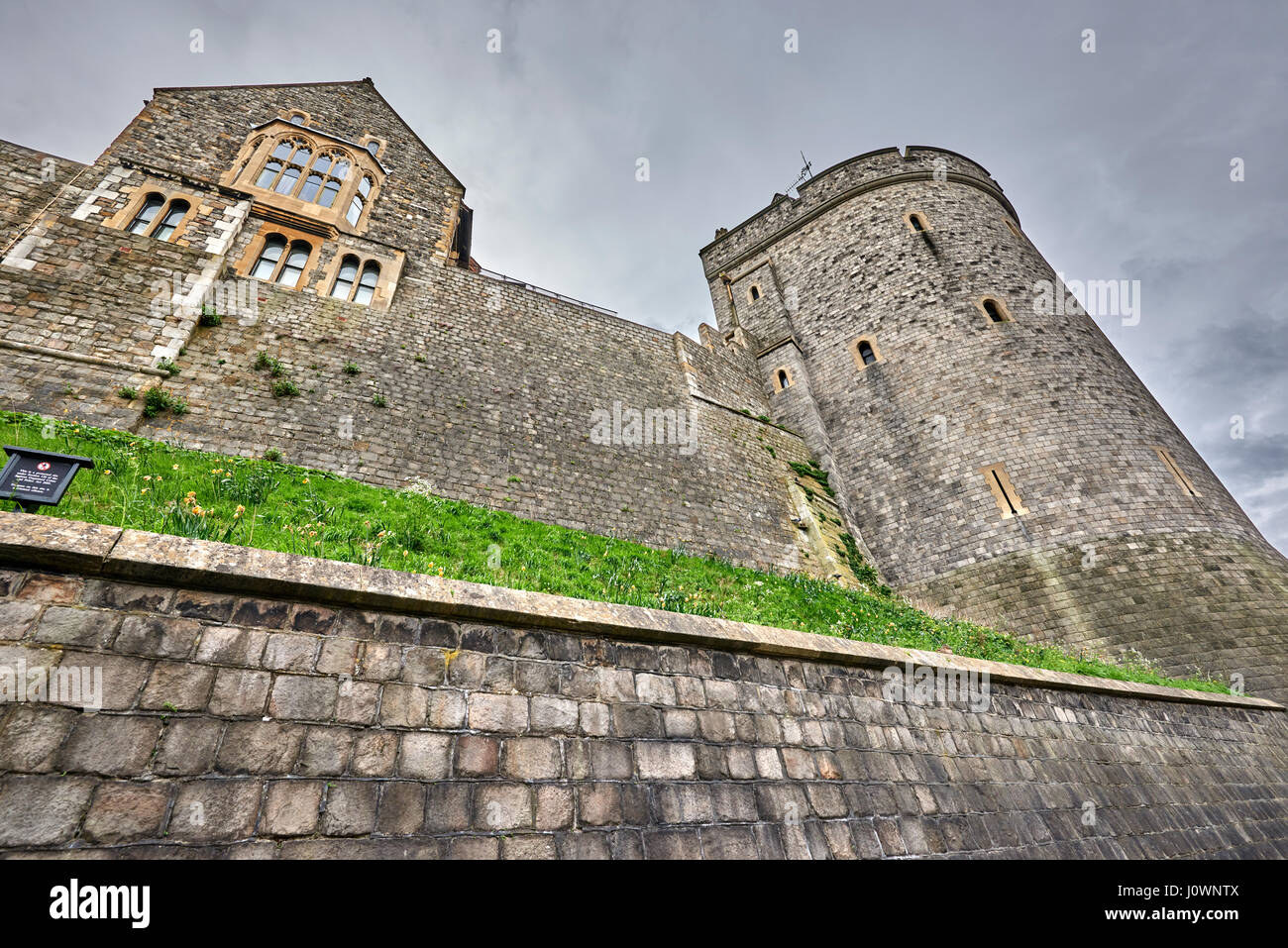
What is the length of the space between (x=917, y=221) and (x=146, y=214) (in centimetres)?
2134

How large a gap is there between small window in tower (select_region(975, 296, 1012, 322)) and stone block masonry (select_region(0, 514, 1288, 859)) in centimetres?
1451

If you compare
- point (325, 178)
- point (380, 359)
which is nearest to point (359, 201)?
point (325, 178)

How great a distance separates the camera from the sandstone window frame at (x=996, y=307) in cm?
1499

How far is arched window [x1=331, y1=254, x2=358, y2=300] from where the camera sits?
38.4 ft

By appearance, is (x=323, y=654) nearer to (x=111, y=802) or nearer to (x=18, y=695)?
(x=111, y=802)

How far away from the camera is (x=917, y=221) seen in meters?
17.7

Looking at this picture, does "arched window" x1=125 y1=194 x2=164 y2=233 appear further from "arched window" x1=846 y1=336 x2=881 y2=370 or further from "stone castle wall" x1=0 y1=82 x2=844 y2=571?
"arched window" x1=846 y1=336 x2=881 y2=370

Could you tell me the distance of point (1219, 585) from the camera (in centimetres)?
1009

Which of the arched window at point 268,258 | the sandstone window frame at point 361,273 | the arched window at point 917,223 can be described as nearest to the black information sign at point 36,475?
the sandstone window frame at point 361,273

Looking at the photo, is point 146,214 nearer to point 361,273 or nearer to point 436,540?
point 361,273

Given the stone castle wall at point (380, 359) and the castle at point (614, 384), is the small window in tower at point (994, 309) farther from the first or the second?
the stone castle wall at point (380, 359)

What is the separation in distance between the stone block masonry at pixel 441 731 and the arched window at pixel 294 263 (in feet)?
37.4

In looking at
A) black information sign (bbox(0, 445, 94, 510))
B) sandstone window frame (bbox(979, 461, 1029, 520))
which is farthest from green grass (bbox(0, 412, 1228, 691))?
sandstone window frame (bbox(979, 461, 1029, 520))
